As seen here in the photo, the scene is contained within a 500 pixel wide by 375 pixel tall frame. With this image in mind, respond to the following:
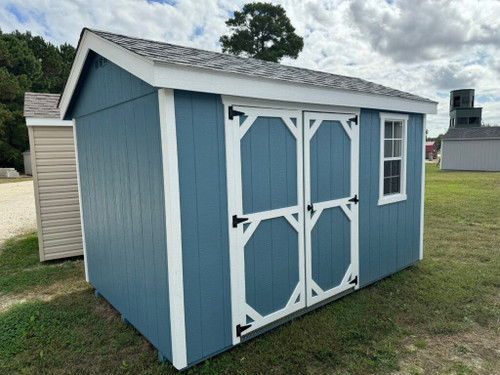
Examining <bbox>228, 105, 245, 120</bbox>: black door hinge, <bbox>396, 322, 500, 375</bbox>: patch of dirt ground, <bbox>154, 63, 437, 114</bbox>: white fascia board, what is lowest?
<bbox>396, 322, 500, 375</bbox>: patch of dirt ground

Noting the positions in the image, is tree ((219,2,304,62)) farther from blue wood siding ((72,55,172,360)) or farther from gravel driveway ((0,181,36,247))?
blue wood siding ((72,55,172,360))

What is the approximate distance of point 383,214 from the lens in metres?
4.45

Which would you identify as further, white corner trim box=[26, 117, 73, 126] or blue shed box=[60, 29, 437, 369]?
white corner trim box=[26, 117, 73, 126]

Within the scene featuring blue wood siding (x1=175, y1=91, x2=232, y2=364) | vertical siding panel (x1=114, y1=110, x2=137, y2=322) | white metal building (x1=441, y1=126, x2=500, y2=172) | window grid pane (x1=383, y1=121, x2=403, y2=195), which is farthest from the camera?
white metal building (x1=441, y1=126, x2=500, y2=172)

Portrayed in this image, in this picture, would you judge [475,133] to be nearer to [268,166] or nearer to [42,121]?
[268,166]

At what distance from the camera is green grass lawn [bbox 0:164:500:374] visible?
2.85 meters

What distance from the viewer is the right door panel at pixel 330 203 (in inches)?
140

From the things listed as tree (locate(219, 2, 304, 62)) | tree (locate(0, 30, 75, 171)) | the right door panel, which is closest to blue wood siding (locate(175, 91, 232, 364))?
the right door panel

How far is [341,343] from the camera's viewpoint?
3.12m

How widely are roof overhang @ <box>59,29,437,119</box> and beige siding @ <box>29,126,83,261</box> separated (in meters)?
1.56

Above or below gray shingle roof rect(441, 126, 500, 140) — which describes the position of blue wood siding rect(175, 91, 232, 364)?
below

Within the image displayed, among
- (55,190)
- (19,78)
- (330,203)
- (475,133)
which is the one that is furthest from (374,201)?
(19,78)

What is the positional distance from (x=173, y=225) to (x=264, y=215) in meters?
0.93

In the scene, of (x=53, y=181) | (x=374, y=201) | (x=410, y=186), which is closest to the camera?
(x=374, y=201)
